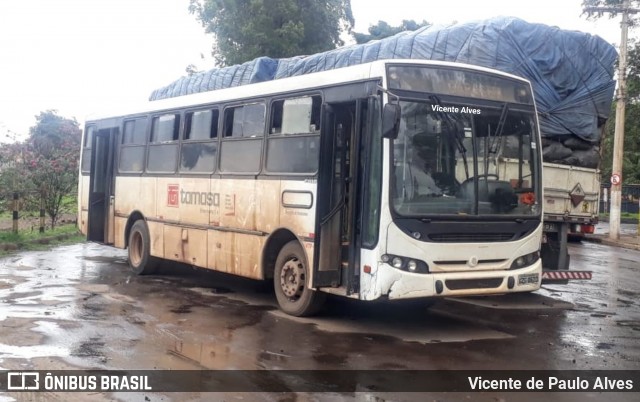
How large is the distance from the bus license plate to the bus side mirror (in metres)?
2.42

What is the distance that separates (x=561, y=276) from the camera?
9.50 m

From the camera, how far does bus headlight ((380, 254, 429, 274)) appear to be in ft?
25.1

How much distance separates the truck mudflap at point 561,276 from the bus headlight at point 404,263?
8.05 feet

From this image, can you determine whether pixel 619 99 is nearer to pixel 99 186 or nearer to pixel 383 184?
pixel 99 186

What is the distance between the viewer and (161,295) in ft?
34.6

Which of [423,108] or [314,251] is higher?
[423,108]

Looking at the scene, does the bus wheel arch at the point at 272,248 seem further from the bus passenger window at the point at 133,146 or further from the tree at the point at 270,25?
the tree at the point at 270,25

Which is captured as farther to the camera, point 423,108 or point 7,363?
point 423,108

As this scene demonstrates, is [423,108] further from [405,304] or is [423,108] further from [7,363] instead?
[7,363]

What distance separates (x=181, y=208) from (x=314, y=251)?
3809mm

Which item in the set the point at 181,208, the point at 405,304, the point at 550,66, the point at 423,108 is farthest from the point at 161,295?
the point at 550,66

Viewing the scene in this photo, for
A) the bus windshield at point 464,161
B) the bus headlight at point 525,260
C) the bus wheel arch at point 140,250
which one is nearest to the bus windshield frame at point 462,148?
the bus windshield at point 464,161

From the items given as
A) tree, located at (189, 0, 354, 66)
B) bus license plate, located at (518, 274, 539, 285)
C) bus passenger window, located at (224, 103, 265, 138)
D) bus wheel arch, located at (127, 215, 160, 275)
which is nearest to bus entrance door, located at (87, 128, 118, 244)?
bus wheel arch, located at (127, 215, 160, 275)

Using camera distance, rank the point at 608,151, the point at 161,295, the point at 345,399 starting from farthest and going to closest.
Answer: the point at 608,151, the point at 161,295, the point at 345,399
